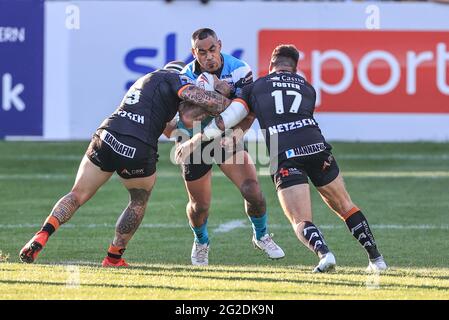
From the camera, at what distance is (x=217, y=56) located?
36.4 feet

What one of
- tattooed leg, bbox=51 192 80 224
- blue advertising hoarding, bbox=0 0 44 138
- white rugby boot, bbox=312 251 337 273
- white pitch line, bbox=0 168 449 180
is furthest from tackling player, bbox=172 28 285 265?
blue advertising hoarding, bbox=0 0 44 138

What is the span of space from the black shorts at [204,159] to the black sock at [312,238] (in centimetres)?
150

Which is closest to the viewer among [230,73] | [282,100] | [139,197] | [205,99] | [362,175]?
[282,100]

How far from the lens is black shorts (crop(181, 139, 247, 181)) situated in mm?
11148

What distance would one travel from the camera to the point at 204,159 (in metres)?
11.2

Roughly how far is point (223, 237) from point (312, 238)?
11.6 feet

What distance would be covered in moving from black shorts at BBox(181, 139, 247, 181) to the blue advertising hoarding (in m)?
9.73

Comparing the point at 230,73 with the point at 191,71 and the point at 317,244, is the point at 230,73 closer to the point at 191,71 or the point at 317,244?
the point at 191,71

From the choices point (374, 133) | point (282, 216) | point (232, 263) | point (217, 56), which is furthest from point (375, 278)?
point (374, 133)

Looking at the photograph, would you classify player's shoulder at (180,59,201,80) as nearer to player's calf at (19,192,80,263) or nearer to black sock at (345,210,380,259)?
player's calf at (19,192,80,263)

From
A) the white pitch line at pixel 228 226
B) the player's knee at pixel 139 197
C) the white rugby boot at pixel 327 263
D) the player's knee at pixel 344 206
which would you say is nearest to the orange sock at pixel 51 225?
the player's knee at pixel 139 197

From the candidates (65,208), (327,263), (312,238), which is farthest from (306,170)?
(65,208)

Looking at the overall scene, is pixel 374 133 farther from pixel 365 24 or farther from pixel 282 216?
pixel 282 216

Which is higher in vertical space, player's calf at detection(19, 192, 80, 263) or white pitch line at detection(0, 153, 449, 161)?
player's calf at detection(19, 192, 80, 263)
